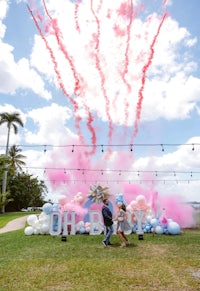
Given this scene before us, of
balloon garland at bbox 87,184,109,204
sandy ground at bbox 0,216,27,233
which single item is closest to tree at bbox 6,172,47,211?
sandy ground at bbox 0,216,27,233

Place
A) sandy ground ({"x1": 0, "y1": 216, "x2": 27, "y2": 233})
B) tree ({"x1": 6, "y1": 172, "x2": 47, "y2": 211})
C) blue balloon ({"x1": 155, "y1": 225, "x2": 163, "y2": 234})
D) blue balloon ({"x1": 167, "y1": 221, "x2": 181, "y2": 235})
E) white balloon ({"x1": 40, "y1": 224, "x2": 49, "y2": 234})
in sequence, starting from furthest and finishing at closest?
tree ({"x1": 6, "y1": 172, "x2": 47, "y2": 211})
sandy ground ({"x1": 0, "y1": 216, "x2": 27, "y2": 233})
white balloon ({"x1": 40, "y1": 224, "x2": 49, "y2": 234})
blue balloon ({"x1": 155, "y1": 225, "x2": 163, "y2": 234})
blue balloon ({"x1": 167, "y1": 221, "x2": 181, "y2": 235})

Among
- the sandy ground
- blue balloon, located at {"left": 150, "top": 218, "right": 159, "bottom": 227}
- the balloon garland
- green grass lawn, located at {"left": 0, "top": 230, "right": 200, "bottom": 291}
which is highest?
the balloon garland

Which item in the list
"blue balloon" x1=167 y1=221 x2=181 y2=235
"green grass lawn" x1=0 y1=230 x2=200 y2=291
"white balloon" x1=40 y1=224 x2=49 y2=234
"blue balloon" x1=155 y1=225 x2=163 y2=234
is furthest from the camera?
"white balloon" x1=40 y1=224 x2=49 y2=234

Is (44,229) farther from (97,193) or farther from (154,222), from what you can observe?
(154,222)

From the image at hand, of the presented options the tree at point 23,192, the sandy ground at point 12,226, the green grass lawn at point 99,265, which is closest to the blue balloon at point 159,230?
the green grass lawn at point 99,265

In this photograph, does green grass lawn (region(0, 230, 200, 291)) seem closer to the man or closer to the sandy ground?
the man

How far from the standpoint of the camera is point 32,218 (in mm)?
17062

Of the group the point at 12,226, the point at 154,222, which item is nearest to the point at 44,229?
the point at 154,222

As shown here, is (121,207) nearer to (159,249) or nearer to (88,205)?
(159,249)

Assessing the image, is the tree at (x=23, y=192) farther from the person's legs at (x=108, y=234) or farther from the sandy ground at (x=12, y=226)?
the person's legs at (x=108, y=234)

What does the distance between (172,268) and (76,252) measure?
140 inches

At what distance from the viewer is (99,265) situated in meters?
9.10


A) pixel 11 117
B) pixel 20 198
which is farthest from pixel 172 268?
pixel 20 198

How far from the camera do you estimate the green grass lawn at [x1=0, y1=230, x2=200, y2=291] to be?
7.33m
